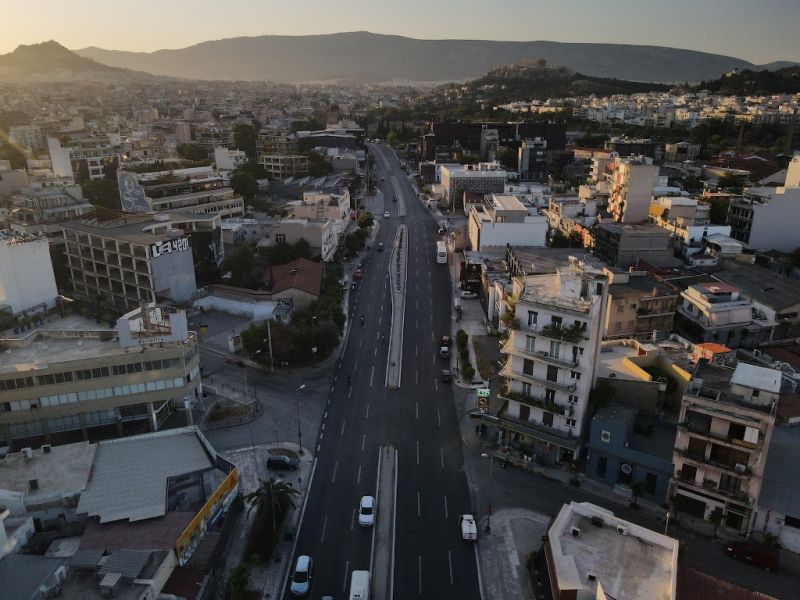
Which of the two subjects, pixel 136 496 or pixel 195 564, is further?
pixel 136 496

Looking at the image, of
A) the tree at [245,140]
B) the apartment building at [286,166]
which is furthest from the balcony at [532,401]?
the tree at [245,140]

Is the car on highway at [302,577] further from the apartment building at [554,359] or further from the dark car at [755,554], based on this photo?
the dark car at [755,554]

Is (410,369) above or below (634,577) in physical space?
below

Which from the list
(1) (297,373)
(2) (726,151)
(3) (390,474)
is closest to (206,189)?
(1) (297,373)

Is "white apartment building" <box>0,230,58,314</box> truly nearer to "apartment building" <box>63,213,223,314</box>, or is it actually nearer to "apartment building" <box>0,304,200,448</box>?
"apartment building" <box>63,213,223,314</box>

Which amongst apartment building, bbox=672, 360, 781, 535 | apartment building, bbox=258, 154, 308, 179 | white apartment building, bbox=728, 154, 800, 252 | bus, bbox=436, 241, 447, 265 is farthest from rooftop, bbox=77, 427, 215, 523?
apartment building, bbox=258, 154, 308, 179

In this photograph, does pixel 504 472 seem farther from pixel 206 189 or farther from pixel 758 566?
pixel 206 189
